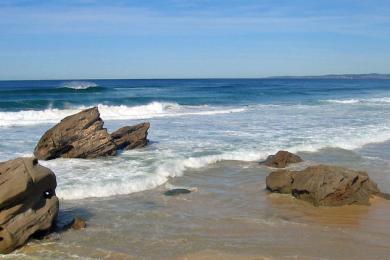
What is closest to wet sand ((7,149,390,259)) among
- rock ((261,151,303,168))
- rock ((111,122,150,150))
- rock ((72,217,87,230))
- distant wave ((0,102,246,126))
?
rock ((72,217,87,230))

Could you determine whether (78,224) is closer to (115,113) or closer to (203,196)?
(203,196)

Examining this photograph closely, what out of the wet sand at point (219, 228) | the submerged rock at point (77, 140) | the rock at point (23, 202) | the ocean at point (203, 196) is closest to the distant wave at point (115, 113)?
the ocean at point (203, 196)

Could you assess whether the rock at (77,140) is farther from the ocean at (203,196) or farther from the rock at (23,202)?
the rock at (23,202)

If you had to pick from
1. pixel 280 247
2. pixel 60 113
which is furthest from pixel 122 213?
pixel 60 113

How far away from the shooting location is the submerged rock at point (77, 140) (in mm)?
15258

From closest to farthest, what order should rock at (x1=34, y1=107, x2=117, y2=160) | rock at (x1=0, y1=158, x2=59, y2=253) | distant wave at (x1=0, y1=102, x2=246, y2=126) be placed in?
rock at (x1=0, y1=158, x2=59, y2=253), rock at (x1=34, y1=107, x2=117, y2=160), distant wave at (x1=0, y1=102, x2=246, y2=126)

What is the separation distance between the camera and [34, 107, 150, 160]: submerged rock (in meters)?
15.3

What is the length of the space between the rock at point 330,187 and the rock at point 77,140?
21.0 ft

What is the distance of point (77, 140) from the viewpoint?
1566 cm

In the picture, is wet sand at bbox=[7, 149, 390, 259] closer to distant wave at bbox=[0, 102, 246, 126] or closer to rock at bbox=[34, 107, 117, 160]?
rock at bbox=[34, 107, 117, 160]

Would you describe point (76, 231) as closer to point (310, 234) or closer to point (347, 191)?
point (310, 234)

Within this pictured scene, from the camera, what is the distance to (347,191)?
10742 mm

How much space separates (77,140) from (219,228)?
26.0 ft

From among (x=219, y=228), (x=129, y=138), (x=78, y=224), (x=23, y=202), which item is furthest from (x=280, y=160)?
(x=23, y=202)
